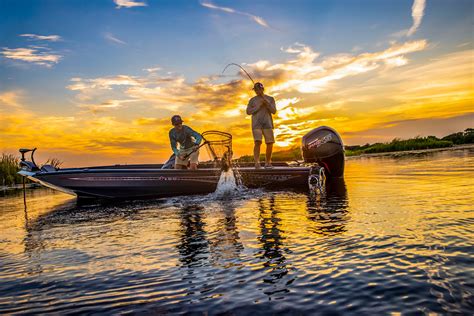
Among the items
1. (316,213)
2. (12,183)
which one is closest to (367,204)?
(316,213)

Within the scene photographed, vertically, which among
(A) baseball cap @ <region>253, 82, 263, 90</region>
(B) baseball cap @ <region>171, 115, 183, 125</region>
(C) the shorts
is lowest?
(C) the shorts

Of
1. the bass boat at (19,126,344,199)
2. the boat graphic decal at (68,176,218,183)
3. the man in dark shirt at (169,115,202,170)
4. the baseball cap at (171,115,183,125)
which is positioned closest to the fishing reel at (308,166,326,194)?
the bass boat at (19,126,344,199)

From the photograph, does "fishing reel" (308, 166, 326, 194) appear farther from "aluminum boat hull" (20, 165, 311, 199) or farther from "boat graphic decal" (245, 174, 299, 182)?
"boat graphic decal" (245, 174, 299, 182)

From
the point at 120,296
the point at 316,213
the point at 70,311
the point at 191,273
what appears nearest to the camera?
the point at 70,311

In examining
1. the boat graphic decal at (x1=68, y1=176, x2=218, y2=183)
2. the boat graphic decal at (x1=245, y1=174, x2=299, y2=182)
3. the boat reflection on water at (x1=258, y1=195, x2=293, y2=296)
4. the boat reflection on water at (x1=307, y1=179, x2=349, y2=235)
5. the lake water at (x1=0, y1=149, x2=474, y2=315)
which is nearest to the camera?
the lake water at (x1=0, y1=149, x2=474, y2=315)

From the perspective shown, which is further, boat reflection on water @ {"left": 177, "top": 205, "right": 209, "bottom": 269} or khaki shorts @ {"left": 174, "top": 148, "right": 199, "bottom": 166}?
khaki shorts @ {"left": 174, "top": 148, "right": 199, "bottom": 166}

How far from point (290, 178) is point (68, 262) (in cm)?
935

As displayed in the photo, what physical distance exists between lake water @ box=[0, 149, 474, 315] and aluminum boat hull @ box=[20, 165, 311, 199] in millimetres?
4509

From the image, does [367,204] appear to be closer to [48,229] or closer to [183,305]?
[183,305]

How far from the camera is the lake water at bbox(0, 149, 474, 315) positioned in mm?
3293

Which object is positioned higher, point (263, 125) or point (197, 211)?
point (263, 125)

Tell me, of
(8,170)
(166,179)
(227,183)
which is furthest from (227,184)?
(8,170)

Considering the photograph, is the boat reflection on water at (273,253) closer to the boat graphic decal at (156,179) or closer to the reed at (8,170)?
the boat graphic decal at (156,179)

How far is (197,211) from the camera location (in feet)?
29.8
